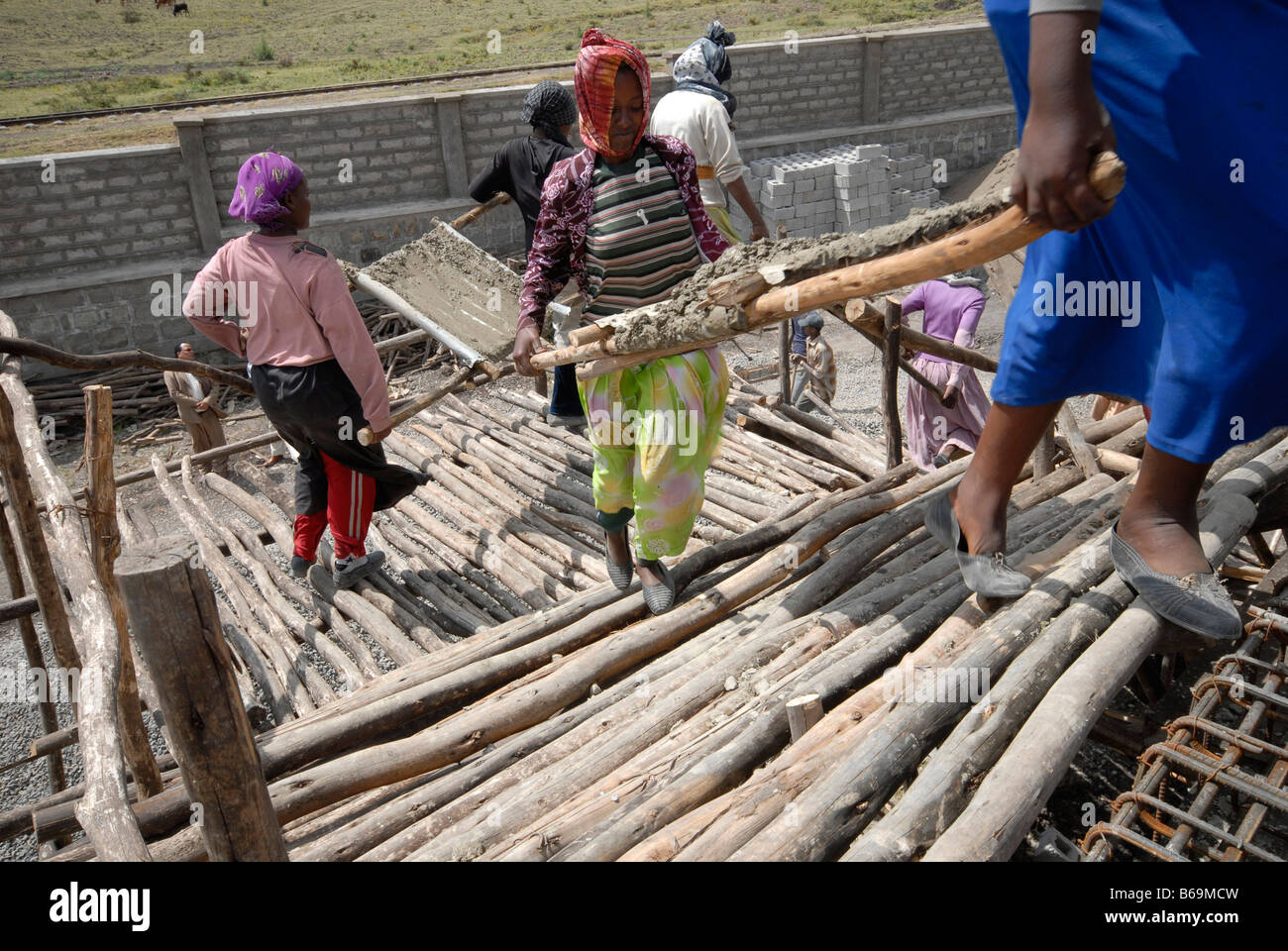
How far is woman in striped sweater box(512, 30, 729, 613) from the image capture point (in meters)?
3.06

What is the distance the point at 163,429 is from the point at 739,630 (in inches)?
368

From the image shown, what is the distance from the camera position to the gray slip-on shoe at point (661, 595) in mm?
3135

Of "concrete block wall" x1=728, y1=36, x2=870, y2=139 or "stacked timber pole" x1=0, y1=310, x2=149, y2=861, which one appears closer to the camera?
"stacked timber pole" x1=0, y1=310, x2=149, y2=861

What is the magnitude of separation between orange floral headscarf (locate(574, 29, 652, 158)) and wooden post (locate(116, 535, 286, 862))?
2.06 metres

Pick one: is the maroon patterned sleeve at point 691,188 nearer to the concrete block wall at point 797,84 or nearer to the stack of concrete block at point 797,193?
the stack of concrete block at point 797,193

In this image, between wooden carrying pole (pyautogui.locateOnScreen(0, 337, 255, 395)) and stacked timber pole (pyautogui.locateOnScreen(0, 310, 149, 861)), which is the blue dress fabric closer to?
stacked timber pole (pyautogui.locateOnScreen(0, 310, 149, 861))

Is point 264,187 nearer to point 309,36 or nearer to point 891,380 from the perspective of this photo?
point 891,380

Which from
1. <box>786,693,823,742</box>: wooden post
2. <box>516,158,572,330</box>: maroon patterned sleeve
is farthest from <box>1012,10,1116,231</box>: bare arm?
<box>516,158,572,330</box>: maroon patterned sleeve

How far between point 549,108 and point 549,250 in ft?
7.76

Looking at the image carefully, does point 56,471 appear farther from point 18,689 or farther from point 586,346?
point 18,689

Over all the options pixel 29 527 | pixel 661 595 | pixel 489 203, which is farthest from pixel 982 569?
pixel 489 203

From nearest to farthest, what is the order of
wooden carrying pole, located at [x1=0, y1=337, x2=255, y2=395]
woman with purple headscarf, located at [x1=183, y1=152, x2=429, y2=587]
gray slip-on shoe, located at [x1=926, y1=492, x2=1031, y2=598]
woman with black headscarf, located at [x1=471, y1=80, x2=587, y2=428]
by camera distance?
1. gray slip-on shoe, located at [x1=926, y1=492, x2=1031, y2=598]
2. wooden carrying pole, located at [x1=0, y1=337, x2=255, y2=395]
3. woman with purple headscarf, located at [x1=183, y1=152, x2=429, y2=587]
4. woman with black headscarf, located at [x1=471, y1=80, x2=587, y2=428]

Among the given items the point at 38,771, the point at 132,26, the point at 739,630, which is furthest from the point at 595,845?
the point at 132,26

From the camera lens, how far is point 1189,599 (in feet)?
6.98
